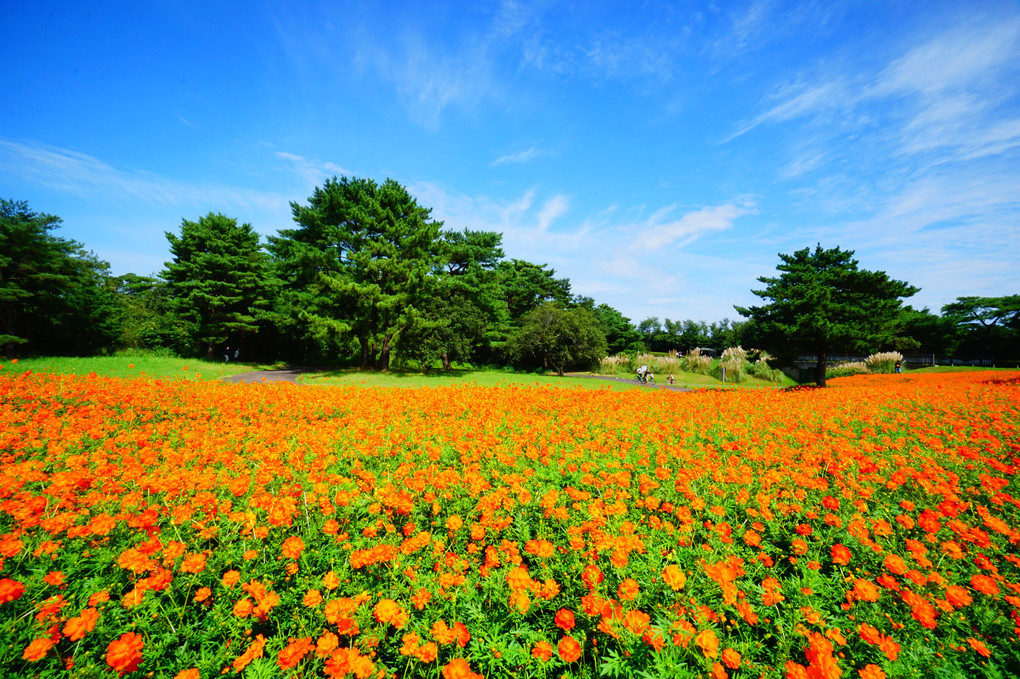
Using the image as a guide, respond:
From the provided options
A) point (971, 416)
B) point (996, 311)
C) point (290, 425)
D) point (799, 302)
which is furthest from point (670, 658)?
point (996, 311)

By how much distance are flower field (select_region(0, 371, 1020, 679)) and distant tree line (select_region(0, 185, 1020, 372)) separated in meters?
16.6

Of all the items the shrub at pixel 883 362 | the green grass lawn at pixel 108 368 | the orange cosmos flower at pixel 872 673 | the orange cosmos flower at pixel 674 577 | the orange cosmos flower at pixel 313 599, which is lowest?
the orange cosmos flower at pixel 872 673

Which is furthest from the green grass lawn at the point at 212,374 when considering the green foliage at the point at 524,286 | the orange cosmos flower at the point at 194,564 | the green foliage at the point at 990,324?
the green foliage at the point at 990,324

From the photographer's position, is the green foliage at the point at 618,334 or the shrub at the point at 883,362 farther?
the green foliage at the point at 618,334

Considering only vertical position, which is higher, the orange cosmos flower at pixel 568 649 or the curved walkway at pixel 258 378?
the orange cosmos flower at pixel 568 649

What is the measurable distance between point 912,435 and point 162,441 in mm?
11029

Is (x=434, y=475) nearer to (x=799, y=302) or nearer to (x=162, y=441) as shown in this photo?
(x=162, y=441)

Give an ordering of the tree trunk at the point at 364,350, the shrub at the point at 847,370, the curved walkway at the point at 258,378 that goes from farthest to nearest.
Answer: the shrub at the point at 847,370, the tree trunk at the point at 364,350, the curved walkway at the point at 258,378

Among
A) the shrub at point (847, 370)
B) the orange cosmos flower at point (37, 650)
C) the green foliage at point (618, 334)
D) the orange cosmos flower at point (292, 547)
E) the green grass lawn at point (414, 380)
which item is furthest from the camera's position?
the green foliage at point (618, 334)

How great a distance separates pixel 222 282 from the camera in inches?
1086

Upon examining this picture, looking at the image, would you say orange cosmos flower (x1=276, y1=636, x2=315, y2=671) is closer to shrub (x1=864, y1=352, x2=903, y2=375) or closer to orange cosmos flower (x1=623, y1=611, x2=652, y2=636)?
orange cosmos flower (x1=623, y1=611, x2=652, y2=636)

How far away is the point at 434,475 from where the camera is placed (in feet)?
12.1

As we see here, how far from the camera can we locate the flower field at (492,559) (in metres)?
2.05

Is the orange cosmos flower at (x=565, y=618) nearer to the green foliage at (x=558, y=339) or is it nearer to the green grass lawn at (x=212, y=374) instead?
the green grass lawn at (x=212, y=374)
